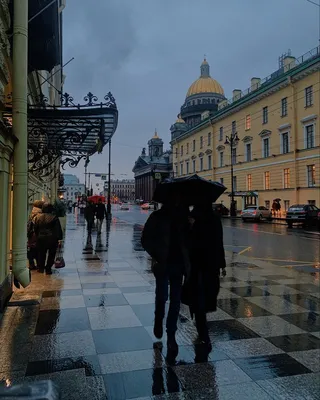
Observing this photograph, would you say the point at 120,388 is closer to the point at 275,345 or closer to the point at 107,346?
the point at 107,346

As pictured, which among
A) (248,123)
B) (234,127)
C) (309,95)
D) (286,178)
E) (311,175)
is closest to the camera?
(311,175)

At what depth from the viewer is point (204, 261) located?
423cm

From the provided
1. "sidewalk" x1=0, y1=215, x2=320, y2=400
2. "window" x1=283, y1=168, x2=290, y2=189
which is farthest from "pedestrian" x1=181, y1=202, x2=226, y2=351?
"window" x1=283, y1=168, x2=290, y2=189

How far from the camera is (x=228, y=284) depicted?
312 inches

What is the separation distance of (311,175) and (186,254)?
1374 inches

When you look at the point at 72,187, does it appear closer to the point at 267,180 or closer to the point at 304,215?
the point at 267,180

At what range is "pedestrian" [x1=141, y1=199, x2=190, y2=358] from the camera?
13.6ft

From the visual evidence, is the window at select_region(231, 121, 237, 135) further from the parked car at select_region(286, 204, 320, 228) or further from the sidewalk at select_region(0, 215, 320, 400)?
the sidewalk at select_region(0, 215, 320, 400)

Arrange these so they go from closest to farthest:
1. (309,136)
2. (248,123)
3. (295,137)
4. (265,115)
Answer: (309,136), (295,137), (265,115), (248,123)

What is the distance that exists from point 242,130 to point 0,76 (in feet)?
153

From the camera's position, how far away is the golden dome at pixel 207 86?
89.5 meters

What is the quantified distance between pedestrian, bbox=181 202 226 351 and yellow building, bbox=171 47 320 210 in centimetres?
3297

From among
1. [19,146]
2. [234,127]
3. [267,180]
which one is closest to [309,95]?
[267,180]

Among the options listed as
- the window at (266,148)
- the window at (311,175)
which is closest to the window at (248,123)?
the window at (266,148)
